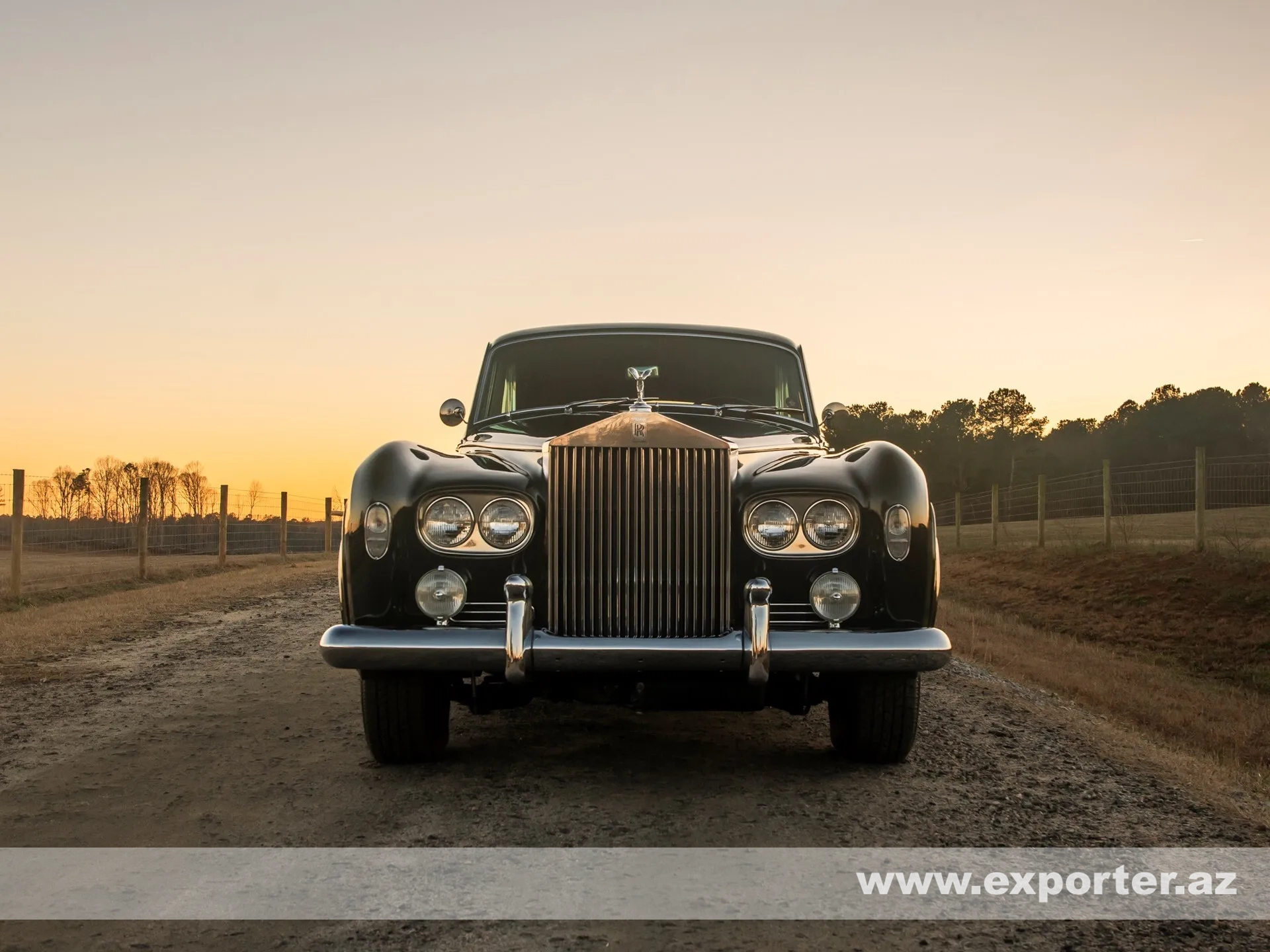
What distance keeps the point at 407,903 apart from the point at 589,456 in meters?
1.70

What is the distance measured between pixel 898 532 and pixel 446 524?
1.66m

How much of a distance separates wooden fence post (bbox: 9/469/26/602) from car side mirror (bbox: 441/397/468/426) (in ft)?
28.3

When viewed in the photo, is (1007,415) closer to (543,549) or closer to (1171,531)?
(1171,531)

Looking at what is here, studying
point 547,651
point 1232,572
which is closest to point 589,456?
point 547,651

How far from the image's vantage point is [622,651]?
343cm

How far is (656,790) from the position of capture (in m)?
3.63

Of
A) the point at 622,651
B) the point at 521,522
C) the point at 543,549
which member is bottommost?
the point at 622,651

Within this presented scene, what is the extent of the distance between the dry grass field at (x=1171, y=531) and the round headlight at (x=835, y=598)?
10824mm

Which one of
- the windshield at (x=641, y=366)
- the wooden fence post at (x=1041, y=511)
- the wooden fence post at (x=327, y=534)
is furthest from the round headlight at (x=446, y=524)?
the wooden fence post at (x=327, y=534)

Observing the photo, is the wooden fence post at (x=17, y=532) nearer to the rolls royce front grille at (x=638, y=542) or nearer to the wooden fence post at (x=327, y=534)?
the rolls royce front grille at (x=638, y=542)

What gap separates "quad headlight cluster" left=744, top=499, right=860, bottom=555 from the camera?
3680 millimetres

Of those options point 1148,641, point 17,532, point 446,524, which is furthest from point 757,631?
point 17,532

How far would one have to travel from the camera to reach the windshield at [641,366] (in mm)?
5297

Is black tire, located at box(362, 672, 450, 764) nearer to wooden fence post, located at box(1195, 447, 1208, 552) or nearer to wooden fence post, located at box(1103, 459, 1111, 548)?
wooden fence post, located at box(1195, 447, 1208, 552)
